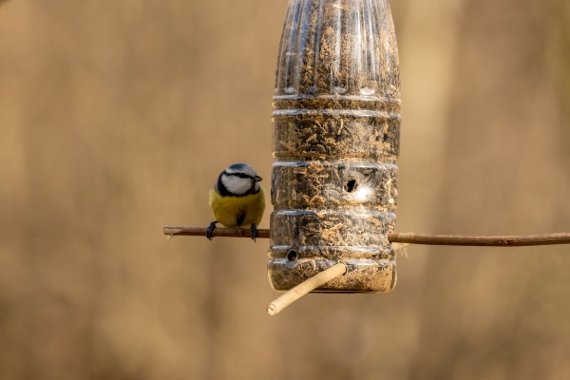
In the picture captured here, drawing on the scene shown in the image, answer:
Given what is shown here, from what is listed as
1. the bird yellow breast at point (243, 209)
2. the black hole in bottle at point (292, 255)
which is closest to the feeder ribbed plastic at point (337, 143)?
the black hole in bottle at point (292, 255)

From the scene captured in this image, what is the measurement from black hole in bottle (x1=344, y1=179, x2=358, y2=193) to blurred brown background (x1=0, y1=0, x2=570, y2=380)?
502 cm

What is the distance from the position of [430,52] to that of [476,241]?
22.5 ft

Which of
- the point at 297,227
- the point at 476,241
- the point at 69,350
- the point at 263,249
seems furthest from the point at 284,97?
the point at 69,350

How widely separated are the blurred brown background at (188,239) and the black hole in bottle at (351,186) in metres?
5.02

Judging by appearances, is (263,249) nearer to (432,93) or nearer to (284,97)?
(432,93)

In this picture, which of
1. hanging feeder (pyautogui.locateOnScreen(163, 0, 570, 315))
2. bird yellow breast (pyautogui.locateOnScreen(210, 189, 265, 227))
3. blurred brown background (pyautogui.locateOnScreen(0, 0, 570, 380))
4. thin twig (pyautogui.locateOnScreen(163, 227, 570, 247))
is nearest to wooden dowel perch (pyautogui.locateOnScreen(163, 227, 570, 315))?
thin twig (pyautogui.locateOnScreen(163, 227, 570, 247))

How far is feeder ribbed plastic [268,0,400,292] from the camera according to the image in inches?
211

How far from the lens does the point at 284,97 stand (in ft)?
18.0

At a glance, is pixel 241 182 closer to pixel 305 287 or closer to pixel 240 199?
pixel 240 199

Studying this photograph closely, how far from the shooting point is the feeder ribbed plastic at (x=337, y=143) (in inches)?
211

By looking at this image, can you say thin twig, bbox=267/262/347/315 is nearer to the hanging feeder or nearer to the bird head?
the hanging feeder

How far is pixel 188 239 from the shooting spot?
10.8m

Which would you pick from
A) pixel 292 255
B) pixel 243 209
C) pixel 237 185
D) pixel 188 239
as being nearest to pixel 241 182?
pixel 237 185

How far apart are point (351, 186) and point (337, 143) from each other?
0.19 m
